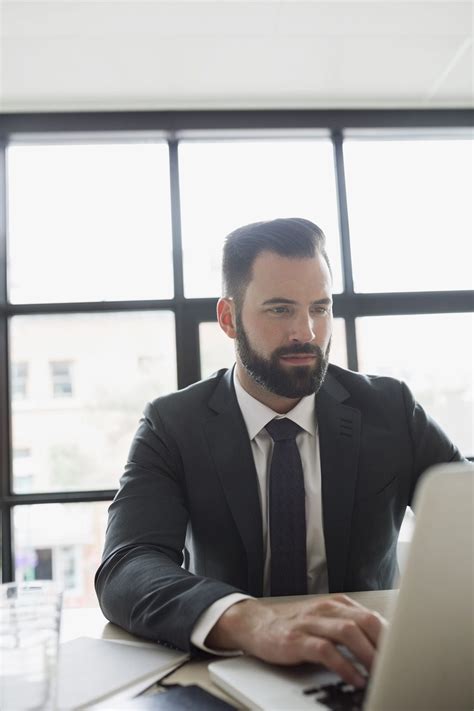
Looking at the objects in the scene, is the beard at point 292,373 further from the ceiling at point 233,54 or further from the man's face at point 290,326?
the ceiling at point 233,54

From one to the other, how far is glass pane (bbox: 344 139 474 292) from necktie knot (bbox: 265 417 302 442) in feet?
5.51

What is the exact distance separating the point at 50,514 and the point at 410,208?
7.42 ft

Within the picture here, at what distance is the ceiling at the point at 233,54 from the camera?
2.34 meters

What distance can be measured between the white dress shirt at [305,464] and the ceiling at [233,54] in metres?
1.59

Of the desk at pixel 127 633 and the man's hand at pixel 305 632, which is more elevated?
the man's hand at pixel 305 632

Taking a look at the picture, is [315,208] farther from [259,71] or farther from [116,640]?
[116,640]

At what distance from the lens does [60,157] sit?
10.0 ft

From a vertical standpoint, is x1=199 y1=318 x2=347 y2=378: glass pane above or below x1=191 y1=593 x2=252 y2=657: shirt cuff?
above

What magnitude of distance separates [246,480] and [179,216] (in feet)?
6.13

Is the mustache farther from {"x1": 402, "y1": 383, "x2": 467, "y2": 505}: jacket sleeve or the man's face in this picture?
{"x1": 402, "y1": 383, "x2": 467, "y2": 505}: jacket sleeve

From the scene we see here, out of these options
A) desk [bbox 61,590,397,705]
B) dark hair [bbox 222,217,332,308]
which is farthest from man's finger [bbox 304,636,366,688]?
dark hair [bbox 222,217,332,308]

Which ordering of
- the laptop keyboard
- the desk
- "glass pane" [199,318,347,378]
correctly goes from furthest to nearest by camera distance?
"glass pane" [199,318,347,378]
the desk
the laptop keyboard

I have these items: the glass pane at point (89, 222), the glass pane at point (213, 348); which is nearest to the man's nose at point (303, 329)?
the glass pane at point (213, 348)

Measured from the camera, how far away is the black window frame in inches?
112
